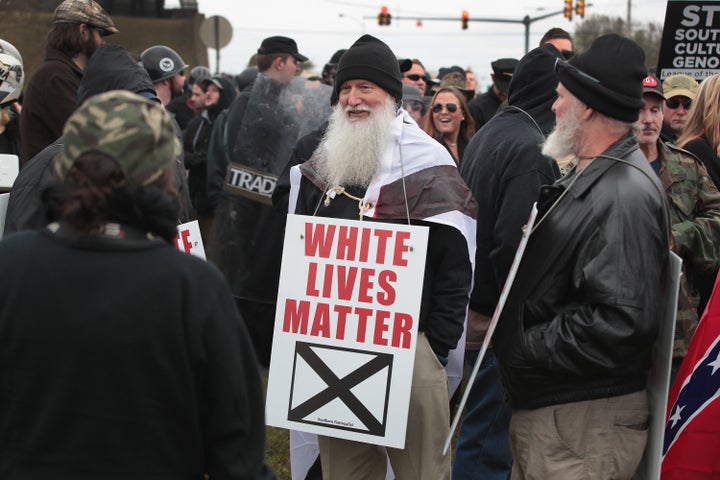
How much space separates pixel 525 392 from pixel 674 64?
4.10 metres

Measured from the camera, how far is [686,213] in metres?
4.47

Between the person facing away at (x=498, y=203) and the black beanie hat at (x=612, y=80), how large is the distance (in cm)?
99

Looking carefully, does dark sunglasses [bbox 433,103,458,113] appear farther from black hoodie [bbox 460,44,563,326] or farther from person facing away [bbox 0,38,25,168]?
person facing away [bbox 0,38,25,168]

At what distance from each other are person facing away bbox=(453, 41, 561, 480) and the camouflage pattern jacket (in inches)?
23.4

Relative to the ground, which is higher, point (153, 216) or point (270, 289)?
point (153, 216)

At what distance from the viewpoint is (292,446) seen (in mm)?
4293

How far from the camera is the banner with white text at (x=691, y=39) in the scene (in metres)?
6.38

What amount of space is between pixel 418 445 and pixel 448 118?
3.65m

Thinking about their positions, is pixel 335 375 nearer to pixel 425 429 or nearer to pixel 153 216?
pixel 425 429

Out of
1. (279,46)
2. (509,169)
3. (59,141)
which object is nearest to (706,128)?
(509,169)

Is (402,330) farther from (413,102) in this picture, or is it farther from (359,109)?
(413,102)

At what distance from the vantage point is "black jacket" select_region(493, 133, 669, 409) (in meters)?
3.01

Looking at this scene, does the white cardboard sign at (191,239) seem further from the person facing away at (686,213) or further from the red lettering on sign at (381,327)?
the person facing away at (686,213)

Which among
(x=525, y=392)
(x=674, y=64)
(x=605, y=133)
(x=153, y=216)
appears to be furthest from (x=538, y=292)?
(x=674, y=64)
